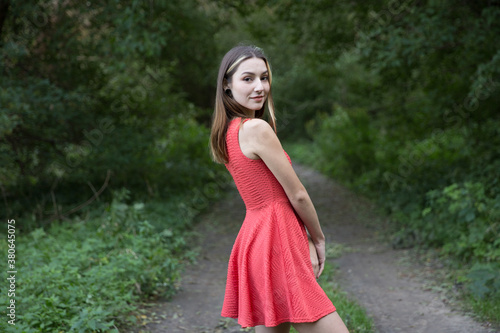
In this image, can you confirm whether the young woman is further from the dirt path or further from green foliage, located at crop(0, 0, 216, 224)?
green foliage, located at crop(0, 0, 216, 224)

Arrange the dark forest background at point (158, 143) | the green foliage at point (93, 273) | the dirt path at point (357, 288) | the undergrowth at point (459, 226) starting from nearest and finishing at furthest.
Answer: the green foliage at point (93, 273) → the dirt path at point (357, 288) → the undergrowth at point (459, 226) → the dark forest background at point (158, 143)

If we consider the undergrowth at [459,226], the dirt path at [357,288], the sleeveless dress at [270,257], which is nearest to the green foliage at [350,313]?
the dirt path at [357,288]

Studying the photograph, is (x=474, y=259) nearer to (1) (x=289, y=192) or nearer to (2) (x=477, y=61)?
(2) (x=477, y=61)

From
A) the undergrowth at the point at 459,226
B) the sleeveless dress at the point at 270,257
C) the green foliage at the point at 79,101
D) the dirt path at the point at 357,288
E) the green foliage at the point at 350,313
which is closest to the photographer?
the sleeveless dress at the point at 270,257

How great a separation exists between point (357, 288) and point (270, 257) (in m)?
3.36

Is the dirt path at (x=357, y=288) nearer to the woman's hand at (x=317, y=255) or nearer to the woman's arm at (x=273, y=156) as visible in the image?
the woman's hand at (x=317, y=255)

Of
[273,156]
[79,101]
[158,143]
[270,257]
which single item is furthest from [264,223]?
[158,143]

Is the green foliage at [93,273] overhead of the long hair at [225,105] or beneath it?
beneath

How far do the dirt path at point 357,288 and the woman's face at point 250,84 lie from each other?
2528mm

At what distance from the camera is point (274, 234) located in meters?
1.94

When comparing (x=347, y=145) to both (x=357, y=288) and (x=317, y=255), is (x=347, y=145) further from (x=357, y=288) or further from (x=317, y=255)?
(x=317, y=255)

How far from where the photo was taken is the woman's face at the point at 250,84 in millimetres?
2031

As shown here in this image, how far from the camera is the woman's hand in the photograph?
80.6 inches

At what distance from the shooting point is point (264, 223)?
197 cm
